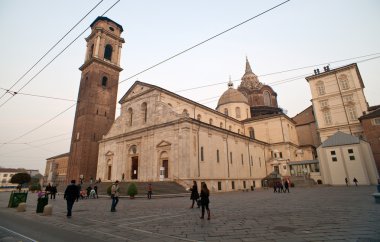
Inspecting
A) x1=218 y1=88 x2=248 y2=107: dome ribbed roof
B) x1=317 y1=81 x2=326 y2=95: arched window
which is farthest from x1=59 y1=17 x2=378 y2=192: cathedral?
x1=317 y1=81 x2=326 y2=95: arched window

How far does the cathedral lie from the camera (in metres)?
26.0

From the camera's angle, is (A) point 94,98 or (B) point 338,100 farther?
(B) point 338,100

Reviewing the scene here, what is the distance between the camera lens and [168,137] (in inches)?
1044

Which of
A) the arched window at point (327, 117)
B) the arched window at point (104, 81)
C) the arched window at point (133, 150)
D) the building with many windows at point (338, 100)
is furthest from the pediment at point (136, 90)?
the arched window at point (327, 117)

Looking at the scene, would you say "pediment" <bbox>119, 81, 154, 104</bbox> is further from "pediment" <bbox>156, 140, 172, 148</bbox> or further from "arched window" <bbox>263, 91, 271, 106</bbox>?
"arched window" <bbox>263, 91, 271, 106</bbox>

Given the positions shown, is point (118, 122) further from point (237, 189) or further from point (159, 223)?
point (159, 223)

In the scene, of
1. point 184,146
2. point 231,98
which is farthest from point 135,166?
point 231,98

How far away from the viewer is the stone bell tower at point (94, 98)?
35403 millimetres

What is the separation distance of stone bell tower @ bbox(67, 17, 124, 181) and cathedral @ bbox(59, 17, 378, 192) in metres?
0.15

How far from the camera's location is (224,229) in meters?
6.35

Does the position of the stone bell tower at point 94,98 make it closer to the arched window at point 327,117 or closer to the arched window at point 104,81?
the arched window at point 104,81

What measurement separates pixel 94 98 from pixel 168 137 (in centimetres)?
1837

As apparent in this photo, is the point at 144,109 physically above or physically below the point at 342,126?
above

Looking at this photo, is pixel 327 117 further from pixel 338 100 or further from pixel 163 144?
pixel 163 144
